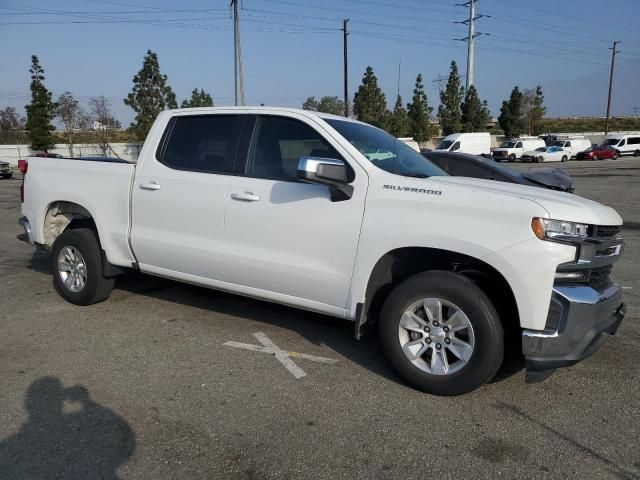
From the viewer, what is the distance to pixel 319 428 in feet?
10.5

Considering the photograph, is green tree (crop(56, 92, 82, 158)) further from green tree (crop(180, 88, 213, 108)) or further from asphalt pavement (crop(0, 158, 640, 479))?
asphalt pavement (crop(0, 158, 640, 479))

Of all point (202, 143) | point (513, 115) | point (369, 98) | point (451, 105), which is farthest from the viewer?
point (513, 115)

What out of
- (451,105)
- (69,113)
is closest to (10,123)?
(69,113)

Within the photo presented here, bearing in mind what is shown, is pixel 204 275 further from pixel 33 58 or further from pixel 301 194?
pixel 33 58

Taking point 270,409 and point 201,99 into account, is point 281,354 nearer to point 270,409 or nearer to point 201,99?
point 270,409

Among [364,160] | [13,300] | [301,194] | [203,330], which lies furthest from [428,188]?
[13,300]

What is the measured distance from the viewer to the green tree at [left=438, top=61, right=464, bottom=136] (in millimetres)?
61969

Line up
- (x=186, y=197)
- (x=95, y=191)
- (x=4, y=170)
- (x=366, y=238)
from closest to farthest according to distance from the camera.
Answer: (x=366, y=238)
(x=186, y=197)
(x=95, y=191)
(x=4, y=170)

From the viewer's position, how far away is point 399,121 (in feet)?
189

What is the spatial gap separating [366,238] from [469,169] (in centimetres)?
670

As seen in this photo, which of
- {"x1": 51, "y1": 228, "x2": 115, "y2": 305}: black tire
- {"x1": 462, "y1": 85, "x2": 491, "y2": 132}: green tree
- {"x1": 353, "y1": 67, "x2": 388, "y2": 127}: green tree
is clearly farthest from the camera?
{"x1": 462, "y1": 85, "x2": 491, "y2": 132}: green tree

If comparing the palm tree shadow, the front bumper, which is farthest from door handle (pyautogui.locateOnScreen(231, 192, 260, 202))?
the front bumper

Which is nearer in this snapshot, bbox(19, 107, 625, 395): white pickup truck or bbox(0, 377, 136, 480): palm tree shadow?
bbox(0, 377, 136, 480): palm tree shadow

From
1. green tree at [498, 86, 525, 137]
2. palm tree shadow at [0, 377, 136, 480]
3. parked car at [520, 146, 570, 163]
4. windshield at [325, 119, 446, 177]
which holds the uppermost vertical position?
green tree at [498, 86, 525, 137]
